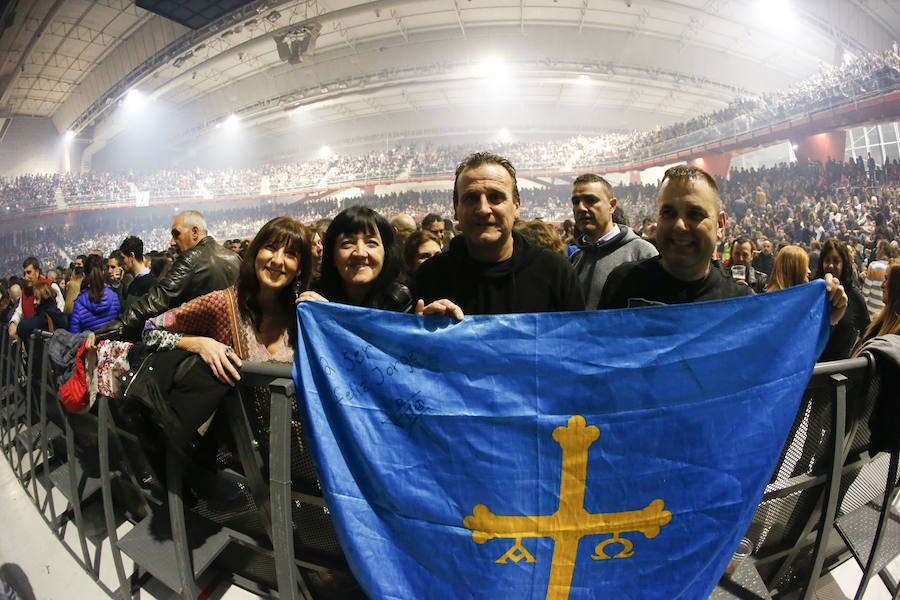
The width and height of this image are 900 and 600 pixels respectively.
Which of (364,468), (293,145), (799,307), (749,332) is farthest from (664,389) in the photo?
(293,145)

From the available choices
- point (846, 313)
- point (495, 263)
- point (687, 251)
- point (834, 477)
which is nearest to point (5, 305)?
point (495, 263)

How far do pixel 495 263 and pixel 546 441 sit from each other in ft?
1.84

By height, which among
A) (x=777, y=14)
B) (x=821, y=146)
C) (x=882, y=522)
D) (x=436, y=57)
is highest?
(x=436, y=57)

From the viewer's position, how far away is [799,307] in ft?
3.65

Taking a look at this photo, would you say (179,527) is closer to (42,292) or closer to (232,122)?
(42,292)

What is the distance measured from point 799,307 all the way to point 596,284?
1028 mm

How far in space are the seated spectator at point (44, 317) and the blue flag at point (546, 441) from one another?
428 cm

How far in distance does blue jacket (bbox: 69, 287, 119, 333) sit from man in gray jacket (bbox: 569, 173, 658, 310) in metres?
3.82

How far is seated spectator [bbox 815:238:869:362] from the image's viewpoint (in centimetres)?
197

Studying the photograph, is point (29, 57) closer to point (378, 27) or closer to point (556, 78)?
point (378, 27)

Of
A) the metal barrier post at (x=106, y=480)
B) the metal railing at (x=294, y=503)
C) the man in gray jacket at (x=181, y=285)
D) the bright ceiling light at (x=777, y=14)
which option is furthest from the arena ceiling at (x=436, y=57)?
the metal barrier post at (x=106, y=480)

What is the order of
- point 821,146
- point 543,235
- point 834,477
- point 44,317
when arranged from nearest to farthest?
point 834,477 < point 543,235 < point 44,317 < point 821,146

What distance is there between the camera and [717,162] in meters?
11.6

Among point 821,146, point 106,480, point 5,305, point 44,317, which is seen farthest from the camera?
point 821,146
